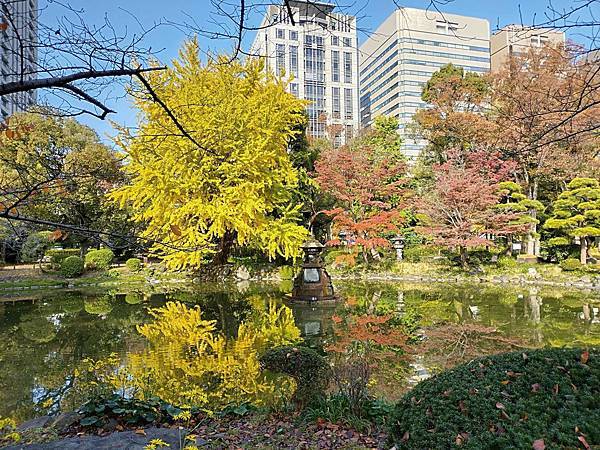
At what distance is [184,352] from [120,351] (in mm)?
938

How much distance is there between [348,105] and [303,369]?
37.9 metres

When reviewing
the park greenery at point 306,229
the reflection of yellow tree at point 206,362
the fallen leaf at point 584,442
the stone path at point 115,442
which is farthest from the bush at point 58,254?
the fallen leaf at point 584,442

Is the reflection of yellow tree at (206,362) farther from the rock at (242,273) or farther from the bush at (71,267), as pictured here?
the bush at (71,267)

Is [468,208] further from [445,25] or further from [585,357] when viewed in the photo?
[585,357]

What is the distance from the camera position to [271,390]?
4039 mm

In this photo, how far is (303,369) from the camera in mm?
3111

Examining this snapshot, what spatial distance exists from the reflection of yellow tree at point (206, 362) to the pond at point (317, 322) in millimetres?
324

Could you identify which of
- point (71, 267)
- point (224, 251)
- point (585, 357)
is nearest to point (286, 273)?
point (224, 251)

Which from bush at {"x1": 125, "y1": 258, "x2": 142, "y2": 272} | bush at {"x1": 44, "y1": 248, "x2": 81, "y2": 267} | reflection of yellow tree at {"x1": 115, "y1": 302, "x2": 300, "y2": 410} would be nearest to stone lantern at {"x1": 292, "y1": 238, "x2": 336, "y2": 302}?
reflection of yellow tree at {"x1": 115, "y1": 302, "x2": 300, "y2": 410}

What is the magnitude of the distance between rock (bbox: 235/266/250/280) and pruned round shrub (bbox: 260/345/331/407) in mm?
11912

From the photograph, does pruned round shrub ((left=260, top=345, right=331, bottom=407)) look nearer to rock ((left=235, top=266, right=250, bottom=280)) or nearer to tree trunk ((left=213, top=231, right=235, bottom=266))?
tree trunk ((left=213, top=231, right=235, bottom=266))

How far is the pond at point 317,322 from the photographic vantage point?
4812 millimetres

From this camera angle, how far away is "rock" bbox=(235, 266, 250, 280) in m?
15.0

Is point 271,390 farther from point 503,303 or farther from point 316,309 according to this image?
point 503,303
